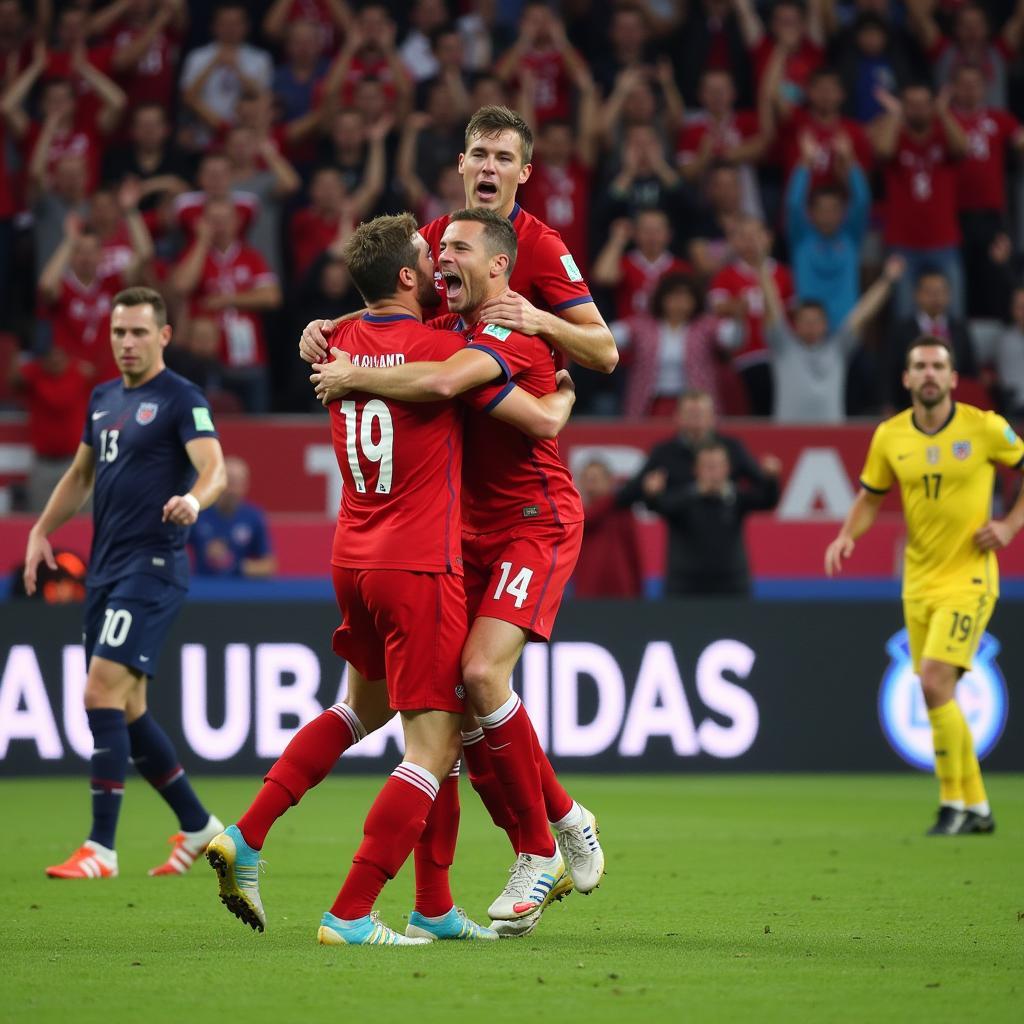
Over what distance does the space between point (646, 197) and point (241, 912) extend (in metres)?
11.3

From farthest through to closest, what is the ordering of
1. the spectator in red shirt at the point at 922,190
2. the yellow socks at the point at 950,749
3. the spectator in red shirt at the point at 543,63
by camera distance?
the spectator in red shirt at the point at 543,63 < the spectator in red shirt at the point at 922,190 < the yellow socks at the point at 950,749

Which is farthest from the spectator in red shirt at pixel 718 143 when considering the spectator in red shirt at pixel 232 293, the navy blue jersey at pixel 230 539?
the navy blue jersey at pixel 230 539

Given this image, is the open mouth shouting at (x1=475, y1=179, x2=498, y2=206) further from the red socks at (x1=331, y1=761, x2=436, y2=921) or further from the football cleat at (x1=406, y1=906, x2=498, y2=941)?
the football cleat at (x1=406, y1=906, x2=498, y2=941)

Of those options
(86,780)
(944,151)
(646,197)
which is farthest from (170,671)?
(944,151)

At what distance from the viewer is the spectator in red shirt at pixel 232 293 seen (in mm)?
15125

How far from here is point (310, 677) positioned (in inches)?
493

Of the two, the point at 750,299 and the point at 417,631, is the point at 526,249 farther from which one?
the point at 750,299

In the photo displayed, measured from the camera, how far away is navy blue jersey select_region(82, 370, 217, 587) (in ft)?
26.9

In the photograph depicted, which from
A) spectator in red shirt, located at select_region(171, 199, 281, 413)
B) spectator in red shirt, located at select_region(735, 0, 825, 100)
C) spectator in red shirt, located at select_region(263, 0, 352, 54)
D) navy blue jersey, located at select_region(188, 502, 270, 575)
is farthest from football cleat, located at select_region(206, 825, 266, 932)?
spectator in red shirt, located at select_region(263, 0, 352, 54)

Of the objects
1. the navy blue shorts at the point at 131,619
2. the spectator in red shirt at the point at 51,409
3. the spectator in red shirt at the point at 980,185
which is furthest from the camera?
the spectator in red shirt at the point at 980,185

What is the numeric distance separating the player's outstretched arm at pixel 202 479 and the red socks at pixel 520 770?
2113mm

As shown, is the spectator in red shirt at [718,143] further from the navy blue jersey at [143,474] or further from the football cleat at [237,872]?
the football cleat at [237,872]

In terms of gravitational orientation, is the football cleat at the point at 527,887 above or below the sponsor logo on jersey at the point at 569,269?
below

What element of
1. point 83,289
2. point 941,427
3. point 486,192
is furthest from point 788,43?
point 486,192
